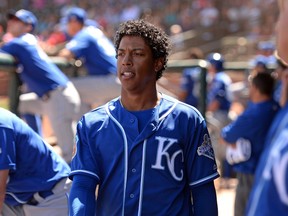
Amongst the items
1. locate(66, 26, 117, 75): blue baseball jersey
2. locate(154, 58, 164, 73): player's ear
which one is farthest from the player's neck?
locate(66, 26, 117, 75): blue baseball jersey

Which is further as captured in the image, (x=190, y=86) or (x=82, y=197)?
(x=190, y=86)

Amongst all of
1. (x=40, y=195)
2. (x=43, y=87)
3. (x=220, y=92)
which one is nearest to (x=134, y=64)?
(x=40, y=195)

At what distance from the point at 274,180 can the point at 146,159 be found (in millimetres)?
1282

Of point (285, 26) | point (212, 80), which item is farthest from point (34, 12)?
point (285, 26)

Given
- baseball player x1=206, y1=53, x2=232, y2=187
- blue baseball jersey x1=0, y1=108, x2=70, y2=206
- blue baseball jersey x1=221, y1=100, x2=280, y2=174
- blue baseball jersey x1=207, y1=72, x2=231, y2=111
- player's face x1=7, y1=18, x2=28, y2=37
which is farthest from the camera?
blue baseball jersey x1=207, y1=72, x2=231, y2=111

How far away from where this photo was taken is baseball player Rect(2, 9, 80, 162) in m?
5.85

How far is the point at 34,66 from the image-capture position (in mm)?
5926

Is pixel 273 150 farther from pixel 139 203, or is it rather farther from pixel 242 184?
pixel 242 184

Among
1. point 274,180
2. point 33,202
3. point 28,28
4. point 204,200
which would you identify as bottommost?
point 33,202

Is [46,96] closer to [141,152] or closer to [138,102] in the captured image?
[138,102]

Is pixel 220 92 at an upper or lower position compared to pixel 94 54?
lower

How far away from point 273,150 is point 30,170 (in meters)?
2.05

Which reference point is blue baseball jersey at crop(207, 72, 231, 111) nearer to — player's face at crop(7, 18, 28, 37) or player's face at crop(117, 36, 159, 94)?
player's face at crop(7, 18, 28, 37)

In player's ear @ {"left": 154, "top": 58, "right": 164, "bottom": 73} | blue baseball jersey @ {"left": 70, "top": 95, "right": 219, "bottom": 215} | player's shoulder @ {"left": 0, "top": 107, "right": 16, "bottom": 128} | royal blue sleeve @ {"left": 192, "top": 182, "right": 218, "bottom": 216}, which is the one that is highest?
player's ear @ {"left": 154, "top": 58, "right": 164, "bottom": 73}
